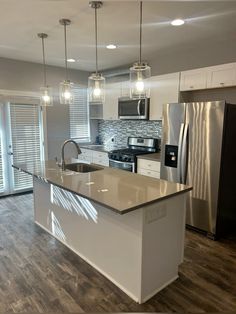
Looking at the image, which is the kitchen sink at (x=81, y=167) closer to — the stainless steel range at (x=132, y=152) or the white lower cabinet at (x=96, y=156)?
the stainless steel range at (x=132, y=152)

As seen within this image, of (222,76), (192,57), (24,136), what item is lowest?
(24,136)

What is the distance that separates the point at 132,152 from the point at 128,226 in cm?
253

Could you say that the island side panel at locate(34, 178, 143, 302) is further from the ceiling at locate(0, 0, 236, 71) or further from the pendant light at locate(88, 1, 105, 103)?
the ceiling at locate(0, 0, 236, 71)

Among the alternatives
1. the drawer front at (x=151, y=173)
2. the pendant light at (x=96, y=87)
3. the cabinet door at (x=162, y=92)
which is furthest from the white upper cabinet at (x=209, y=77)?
the pendant light at (x=96, y=87)

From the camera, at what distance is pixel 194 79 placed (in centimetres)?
370

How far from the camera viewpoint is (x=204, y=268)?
2607mm

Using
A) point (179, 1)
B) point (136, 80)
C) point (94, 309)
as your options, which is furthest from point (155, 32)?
point (94, 309)

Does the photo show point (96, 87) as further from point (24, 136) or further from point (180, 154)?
point (24, 136)

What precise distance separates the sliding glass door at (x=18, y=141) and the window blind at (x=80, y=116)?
2.69 feet

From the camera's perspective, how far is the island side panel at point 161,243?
207cm

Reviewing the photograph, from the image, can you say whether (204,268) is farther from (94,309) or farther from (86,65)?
(86,65)

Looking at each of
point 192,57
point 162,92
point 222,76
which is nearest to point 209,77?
point 222,76

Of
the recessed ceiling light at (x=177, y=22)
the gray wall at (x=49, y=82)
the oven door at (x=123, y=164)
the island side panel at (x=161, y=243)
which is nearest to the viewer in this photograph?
the island side panel at (x=161, y=243)

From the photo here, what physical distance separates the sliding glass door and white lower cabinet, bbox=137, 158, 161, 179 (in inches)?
78.7
